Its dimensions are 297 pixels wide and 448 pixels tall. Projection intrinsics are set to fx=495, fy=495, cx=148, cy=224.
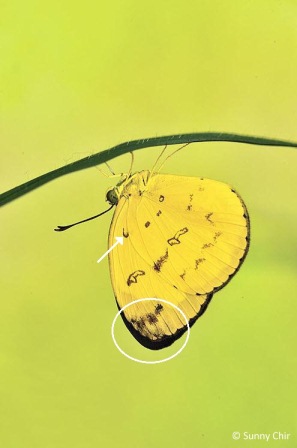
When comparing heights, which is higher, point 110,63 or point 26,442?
point 110,63

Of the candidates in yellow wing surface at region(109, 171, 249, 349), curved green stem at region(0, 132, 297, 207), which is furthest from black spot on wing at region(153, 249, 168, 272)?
curved green stem at region(0, 132, 297, 207)

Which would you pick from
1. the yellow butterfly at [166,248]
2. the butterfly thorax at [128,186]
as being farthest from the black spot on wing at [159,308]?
the butterfly thorax at [128,186]

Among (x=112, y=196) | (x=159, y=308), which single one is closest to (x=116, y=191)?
(x=112, y=196)

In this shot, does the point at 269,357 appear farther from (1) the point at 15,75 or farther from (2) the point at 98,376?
(1) the point at 15,75

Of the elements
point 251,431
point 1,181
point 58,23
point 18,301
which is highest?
point 58,23

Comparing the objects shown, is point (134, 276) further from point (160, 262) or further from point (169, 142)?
point (169, 142)

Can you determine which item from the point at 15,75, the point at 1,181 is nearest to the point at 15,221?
the point at 1,181
